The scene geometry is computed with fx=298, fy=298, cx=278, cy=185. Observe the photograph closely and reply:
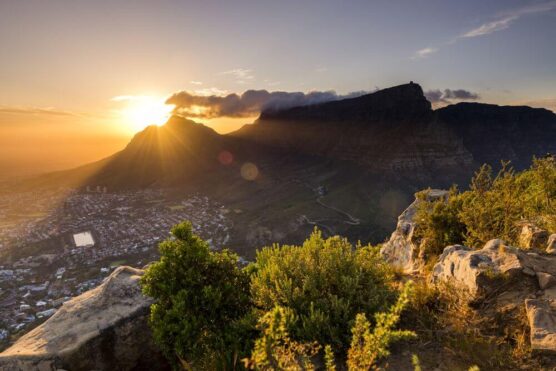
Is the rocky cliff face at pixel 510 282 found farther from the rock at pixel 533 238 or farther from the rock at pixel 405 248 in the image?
the rock at pixel 405 248

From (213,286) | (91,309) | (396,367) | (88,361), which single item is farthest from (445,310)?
(91,309)

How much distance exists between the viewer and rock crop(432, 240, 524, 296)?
7.56 m

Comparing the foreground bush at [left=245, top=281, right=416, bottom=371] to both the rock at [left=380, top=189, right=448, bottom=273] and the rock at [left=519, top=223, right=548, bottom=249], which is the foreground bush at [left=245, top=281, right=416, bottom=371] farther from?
the rock at [left=380, top=189, right=448, bottom=273]

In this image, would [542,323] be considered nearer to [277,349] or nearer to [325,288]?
[325,288]

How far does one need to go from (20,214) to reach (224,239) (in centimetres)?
13741

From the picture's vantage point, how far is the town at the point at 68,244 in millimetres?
77169

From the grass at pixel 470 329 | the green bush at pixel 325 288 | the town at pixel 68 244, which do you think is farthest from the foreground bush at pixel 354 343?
the town at pixel 68 244

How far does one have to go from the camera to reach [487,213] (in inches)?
463

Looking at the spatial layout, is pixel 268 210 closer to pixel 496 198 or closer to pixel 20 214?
pixel 20 214

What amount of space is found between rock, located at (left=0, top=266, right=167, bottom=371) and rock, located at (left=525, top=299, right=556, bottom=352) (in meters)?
10.6

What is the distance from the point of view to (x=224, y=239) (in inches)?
5551

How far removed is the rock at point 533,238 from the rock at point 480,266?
2.67 m

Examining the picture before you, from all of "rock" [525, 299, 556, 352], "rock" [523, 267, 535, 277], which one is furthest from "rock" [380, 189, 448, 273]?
"rock" [525, 299, 556, 352]

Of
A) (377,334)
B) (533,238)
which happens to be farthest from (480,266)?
(377,334)
